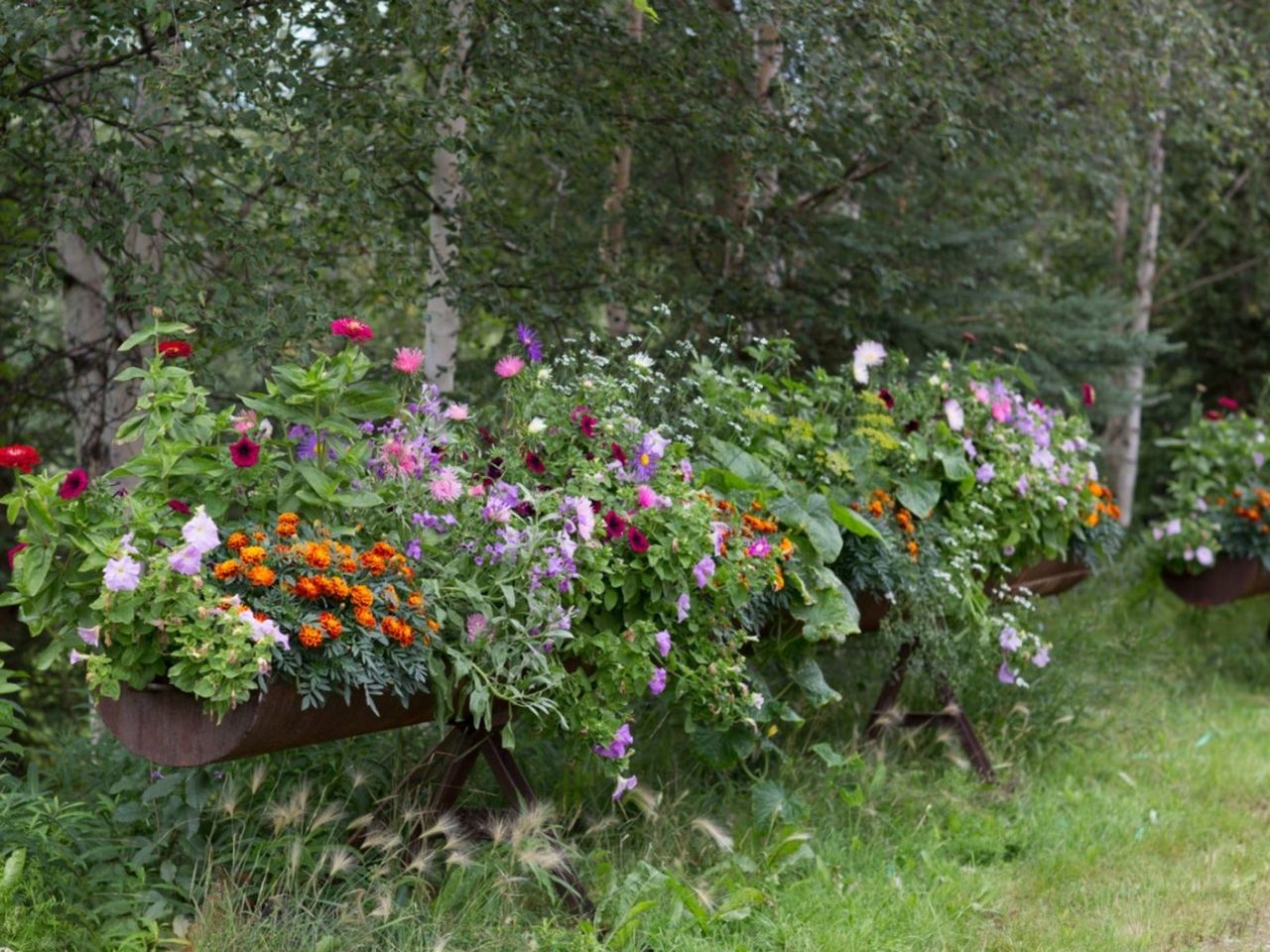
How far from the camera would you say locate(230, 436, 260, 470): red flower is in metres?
2.82

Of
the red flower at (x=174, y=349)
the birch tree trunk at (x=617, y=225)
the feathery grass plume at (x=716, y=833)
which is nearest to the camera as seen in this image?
the red flower at (x=174, y=349)

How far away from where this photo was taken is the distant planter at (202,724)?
2.74 meters

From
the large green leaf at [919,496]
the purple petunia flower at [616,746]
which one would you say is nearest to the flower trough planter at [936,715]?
the large green leaf at [919,496]

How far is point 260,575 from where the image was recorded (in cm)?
274

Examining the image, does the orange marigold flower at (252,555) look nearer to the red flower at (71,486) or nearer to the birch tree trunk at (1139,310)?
the red flower at (71,486)

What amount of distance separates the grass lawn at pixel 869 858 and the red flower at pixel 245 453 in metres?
0.80

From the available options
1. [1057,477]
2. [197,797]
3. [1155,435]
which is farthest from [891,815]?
[1155,435]

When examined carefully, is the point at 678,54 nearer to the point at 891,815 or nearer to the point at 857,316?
the point at 857,316

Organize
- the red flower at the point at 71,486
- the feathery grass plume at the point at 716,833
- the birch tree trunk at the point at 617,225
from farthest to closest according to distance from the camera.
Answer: the birch tree trunk at the point at 617,225, the feathery grass plume at the point at 716,833, the red flower at the point at 71,486

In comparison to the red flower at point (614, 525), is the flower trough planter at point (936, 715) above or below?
below

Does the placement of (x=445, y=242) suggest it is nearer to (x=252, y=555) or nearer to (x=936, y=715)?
(x=936, y=715)

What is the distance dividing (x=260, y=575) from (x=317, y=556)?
0.13 metres

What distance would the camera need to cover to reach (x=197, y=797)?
3.19 metres

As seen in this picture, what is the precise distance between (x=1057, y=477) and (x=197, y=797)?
332 cm
